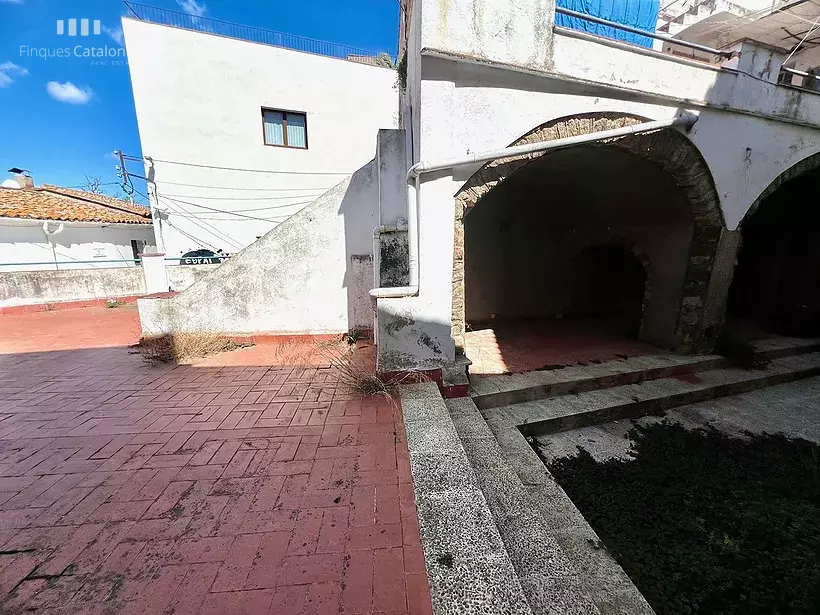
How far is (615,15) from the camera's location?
155 inches

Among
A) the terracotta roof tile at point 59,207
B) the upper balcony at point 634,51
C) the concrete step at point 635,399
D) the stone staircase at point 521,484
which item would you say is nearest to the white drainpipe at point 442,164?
the upper balcony at point 634,51

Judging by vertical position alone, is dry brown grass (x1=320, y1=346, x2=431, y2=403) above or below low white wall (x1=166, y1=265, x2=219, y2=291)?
below

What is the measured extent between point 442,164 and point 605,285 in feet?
22.8

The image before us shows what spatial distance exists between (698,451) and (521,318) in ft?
14.3

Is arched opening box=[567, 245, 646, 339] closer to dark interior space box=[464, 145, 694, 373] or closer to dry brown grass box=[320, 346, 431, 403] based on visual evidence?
dark interior space box=[464, 145, 694, 373]

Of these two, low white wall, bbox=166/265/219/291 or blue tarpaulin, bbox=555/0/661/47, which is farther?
low white wall, bbox=166/265/219/291

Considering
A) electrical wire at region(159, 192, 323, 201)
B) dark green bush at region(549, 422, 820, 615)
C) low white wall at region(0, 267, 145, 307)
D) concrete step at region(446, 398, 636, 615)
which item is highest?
electrical wire at region(159, 192, 323, 201)

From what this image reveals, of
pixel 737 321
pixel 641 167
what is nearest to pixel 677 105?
pixel 641 167

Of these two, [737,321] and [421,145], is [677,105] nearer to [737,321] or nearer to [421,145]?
[421,145]

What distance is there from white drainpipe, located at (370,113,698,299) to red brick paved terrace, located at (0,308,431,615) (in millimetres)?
1209

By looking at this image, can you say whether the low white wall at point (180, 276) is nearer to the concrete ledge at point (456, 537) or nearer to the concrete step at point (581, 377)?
the concrete step at point (581, 377)

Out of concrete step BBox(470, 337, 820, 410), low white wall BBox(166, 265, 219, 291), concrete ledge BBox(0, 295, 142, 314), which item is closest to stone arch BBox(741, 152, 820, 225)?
concrete step BBox(470, 337, 820, 410)

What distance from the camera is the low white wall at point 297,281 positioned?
198 inches

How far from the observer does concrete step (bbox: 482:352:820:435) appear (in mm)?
3689
